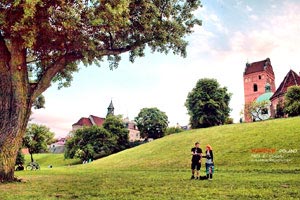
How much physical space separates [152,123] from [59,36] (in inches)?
3618

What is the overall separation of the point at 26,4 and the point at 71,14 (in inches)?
92.3

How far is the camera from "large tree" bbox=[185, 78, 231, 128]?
254 feet

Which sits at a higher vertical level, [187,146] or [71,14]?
[71,14]

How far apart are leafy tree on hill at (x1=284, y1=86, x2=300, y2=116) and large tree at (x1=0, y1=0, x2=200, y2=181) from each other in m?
49.2

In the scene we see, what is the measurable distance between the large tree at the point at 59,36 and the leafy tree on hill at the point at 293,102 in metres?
49.2

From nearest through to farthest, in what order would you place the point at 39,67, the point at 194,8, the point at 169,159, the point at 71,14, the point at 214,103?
the point at 71,14 → the point at 194,8 → the point at 39,67 → the point at 169,159 → the point at 214,103

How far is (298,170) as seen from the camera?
79.0 ft

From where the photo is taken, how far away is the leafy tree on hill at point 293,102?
62469 millimetres

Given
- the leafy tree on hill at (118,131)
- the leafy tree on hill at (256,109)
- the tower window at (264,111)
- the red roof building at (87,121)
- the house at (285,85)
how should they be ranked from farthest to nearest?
1. the red roof building at (87,121)
2. the leafy tree on hill at (118,131)
3. the tower window at (264,111)
4. the leafy tree on hill at (256,109)
5. the house at (285,85)

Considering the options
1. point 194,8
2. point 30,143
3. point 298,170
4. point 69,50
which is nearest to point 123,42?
point 69,50

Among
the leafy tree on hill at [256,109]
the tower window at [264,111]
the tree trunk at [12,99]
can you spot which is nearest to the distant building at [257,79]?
the tower window at [264,111]

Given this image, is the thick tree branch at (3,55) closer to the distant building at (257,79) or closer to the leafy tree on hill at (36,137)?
the leafy tree on hill at (36,137)

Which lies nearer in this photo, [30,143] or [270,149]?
[270,149]

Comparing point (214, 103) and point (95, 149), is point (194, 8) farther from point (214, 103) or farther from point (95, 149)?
point (95, 149)
